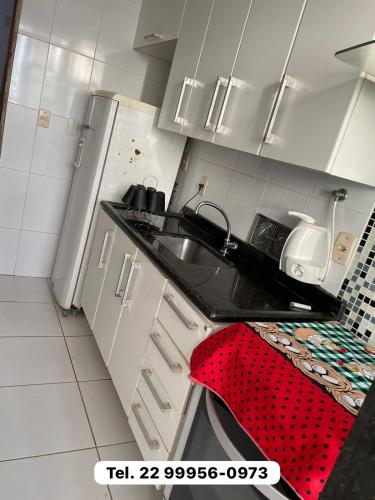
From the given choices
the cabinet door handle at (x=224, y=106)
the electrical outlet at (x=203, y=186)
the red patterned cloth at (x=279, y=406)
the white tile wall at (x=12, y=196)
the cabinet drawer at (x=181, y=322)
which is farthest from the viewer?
the white tile wall at (x=12, y=196)

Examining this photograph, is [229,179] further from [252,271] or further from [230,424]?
[230,424]

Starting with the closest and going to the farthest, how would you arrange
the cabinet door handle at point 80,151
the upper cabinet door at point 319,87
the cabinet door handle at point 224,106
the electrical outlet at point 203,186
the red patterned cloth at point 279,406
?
the red patterned cloth at point 279,406 → the upper cabinet door at point 319,87 → the cabinet door handle at point 224,106 → the electrical outlet at point 203,186 → the cabinet door handle at point 80,151

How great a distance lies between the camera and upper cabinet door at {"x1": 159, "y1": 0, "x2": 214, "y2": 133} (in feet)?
5.60

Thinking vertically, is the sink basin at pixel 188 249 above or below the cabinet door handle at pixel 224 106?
below

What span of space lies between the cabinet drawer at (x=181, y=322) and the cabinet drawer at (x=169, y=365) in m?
0.03

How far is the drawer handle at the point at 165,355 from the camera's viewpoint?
1218mm

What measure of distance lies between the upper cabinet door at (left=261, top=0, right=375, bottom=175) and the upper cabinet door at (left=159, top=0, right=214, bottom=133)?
66 centimetres

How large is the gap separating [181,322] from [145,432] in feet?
1.51

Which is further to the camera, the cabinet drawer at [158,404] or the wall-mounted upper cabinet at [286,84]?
the cabinet drawer at [158,404]

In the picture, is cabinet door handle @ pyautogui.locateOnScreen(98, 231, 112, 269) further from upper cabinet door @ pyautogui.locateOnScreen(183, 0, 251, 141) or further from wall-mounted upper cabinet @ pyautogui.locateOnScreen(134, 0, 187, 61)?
wall-mounted upper cabinet @ pyautogui.locateOnScreen(134, 0, 187, 61)

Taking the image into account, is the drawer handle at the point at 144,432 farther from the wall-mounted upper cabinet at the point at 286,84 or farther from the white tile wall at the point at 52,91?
the white tile wall at the point at 52,91

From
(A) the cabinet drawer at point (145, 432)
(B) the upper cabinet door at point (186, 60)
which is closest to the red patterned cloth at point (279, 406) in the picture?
(A) the cabinet drawer at point (145, 432)

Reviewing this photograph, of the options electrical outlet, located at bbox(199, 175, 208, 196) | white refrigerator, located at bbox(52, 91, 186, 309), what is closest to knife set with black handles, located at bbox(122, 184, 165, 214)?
white refrigerator, located at bbox(52, 91, 186, 309)

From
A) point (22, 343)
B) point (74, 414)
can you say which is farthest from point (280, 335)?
point (22, 343)
